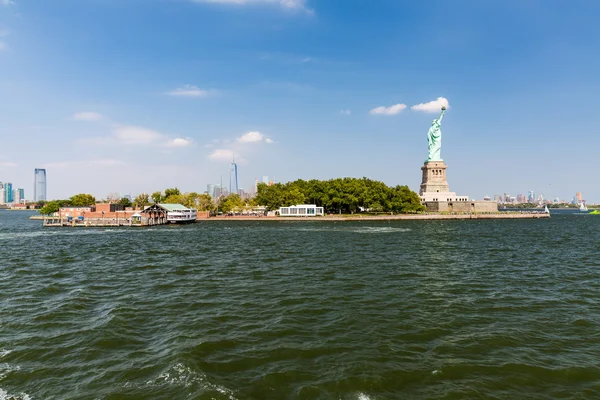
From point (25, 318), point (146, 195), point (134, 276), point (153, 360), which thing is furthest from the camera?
point (146, 195)

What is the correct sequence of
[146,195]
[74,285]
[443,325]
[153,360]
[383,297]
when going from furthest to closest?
1. [146,195]
2. [74,285]
3. [383,297]
4. [443,325]
5. [153,360]

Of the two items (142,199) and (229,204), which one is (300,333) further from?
(142,199)

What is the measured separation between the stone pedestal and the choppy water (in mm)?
111263

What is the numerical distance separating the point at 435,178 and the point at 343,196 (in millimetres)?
40790

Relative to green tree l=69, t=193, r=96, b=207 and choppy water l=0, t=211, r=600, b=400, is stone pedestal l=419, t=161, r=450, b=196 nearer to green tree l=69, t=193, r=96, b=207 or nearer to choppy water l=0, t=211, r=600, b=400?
choppy water l=0, t=211, r=600, b=400

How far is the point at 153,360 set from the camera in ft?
40.2

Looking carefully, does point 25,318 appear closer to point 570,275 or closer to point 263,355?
point 263,355

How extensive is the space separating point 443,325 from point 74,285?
941 inches

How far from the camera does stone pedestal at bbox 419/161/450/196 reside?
137 metres

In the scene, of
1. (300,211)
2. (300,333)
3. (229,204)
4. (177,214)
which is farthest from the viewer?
(229,204)

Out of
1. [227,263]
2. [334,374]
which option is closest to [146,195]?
[227,263]

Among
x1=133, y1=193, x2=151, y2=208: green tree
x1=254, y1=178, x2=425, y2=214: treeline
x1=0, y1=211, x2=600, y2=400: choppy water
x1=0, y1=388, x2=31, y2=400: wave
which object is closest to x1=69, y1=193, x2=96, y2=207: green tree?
x1=133, y1=193, x2=151, y2=208: green tree

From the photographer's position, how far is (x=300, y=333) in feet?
48.9

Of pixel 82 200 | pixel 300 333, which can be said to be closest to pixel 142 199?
pixel 82 200
